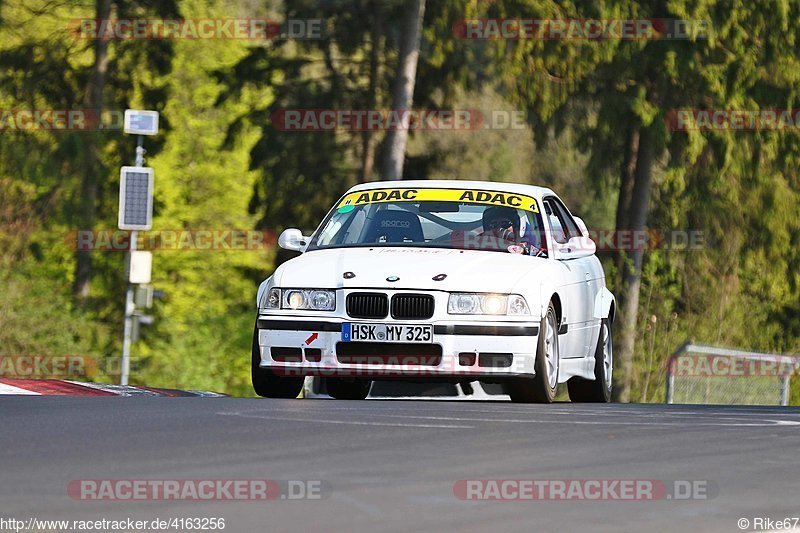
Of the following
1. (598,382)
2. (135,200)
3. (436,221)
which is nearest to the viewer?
(436,221)

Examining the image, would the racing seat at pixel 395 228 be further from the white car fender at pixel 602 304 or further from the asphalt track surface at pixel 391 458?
the asphalt track surface at pixel 391 458

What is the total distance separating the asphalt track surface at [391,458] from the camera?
6105mm

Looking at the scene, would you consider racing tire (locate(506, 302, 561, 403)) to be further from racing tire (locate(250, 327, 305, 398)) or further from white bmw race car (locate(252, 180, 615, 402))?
racing tire (locate(250, 327, 305, 398))

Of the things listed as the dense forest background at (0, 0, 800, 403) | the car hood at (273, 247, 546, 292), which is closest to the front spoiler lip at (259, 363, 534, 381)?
the car hood at (273, 247, 546, 292)

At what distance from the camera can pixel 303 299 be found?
11.8 metres

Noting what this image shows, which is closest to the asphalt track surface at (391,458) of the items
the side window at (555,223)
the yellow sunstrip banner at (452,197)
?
the yellow sunstrip banner at (452,197)

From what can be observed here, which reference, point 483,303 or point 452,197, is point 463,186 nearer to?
point 452,197

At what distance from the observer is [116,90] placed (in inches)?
1698

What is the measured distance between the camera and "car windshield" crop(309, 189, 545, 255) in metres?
12.9

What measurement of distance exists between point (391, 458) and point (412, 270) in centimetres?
418

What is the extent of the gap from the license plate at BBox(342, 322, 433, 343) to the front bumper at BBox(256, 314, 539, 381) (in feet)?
0.11

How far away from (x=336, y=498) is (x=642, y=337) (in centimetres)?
2455

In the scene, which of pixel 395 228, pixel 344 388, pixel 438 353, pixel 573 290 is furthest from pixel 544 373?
pixel 344 388

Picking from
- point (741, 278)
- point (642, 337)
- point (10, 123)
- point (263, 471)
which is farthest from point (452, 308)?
point (10, 123)
